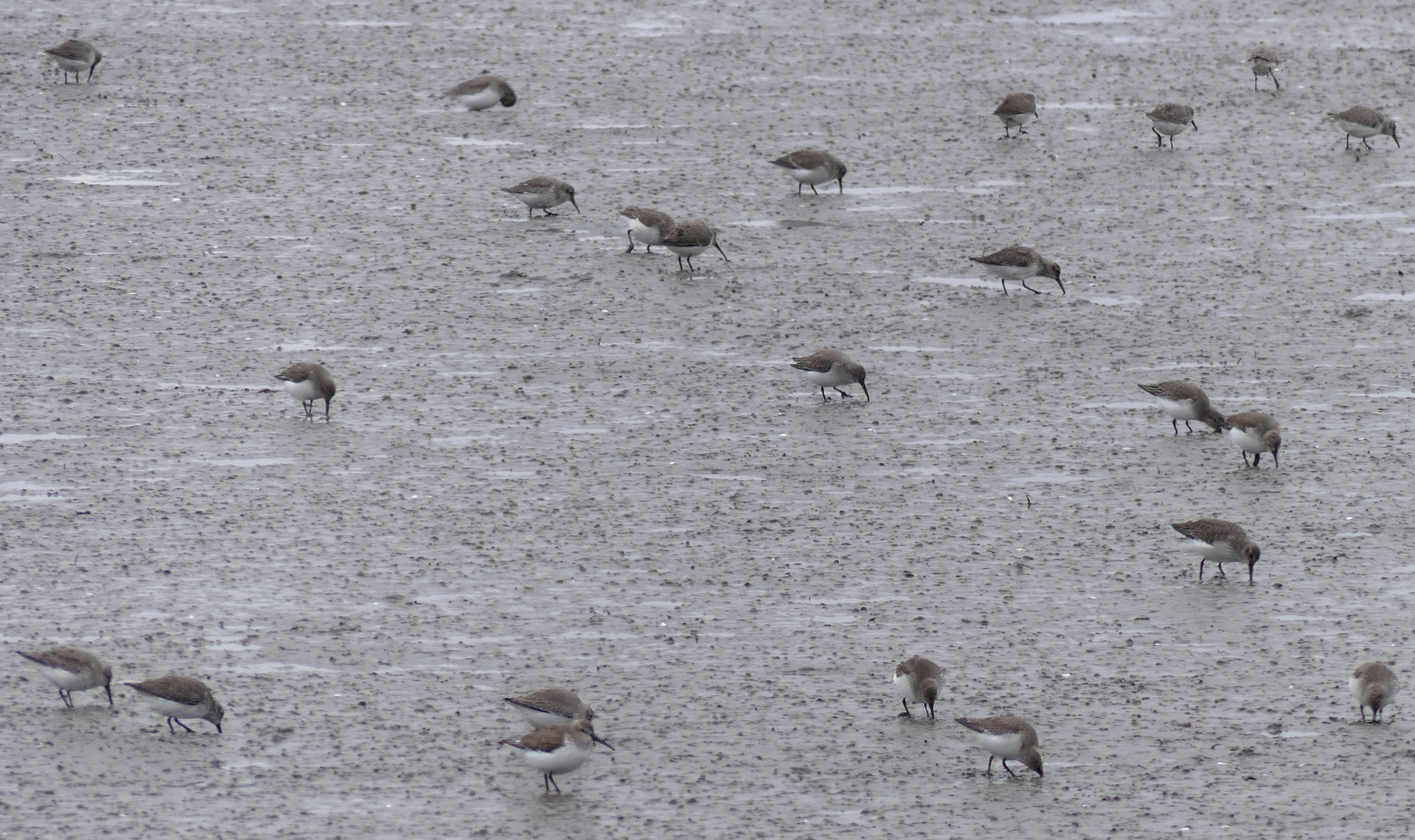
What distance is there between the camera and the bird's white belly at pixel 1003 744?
9766 mm

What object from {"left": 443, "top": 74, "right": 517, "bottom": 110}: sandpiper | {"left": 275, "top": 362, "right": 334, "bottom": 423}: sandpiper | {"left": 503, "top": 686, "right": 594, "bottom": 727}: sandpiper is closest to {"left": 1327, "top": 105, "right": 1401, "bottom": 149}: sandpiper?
{"left": 443, "top": 74, "right": 517, "bottom": 110}: sandpiper

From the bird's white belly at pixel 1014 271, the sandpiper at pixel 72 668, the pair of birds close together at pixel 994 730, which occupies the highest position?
the pair of birds close together at pixel 994 730

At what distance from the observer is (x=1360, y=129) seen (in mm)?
20500

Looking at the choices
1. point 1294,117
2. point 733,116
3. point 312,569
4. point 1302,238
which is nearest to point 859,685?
point 312,569

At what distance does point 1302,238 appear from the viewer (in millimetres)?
18422

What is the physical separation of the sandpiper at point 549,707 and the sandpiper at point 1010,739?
6.97ft

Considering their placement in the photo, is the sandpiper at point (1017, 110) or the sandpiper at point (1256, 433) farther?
the sandpiper at point (1017, 110)

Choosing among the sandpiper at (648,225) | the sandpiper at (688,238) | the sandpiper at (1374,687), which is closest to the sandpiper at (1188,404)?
the sandpiper at (1374,687)

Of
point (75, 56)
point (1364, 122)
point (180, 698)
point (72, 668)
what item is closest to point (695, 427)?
point (180, 698)

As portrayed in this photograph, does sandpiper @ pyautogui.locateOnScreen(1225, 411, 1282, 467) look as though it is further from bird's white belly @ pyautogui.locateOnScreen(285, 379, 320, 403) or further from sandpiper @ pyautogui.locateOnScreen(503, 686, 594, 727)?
bird's white belly @ pyautogui.locateOnScreen(285, 379, 320, 403)

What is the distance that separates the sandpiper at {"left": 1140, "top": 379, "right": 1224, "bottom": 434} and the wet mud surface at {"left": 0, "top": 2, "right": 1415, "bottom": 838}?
27cm

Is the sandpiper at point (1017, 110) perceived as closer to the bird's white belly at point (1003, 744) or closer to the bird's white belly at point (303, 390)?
the bird's white belly at point (303, 390)

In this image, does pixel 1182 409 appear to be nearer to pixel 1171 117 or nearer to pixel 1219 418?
pixel 1219 418

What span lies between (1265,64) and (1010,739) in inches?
585
